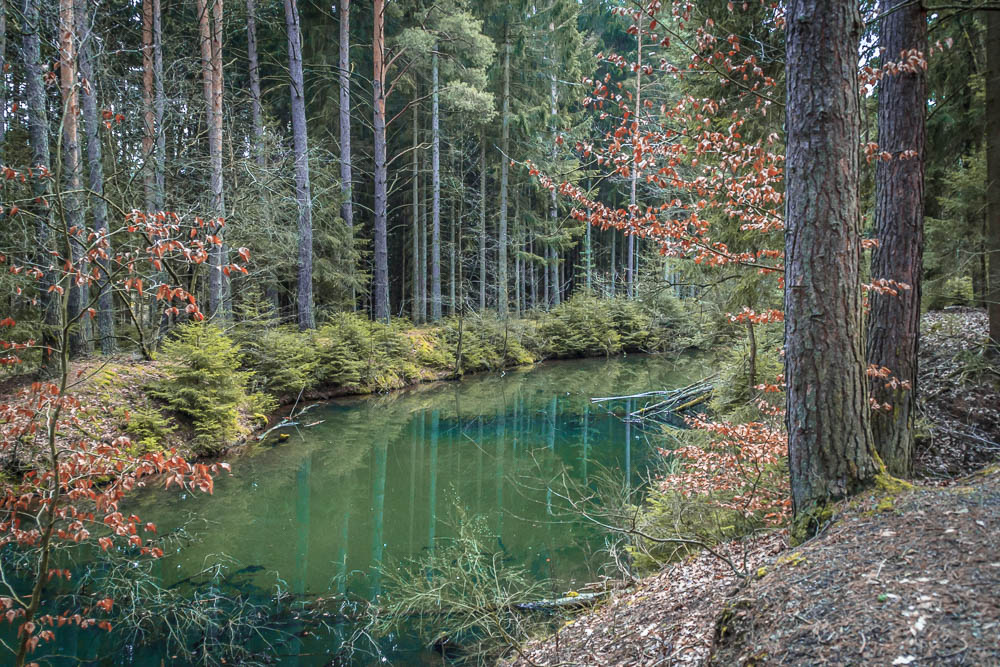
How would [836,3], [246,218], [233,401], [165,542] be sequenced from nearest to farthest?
[836,3]
[165,542]
[233,401]
[246,218]

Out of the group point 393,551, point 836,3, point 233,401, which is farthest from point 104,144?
point 836,3

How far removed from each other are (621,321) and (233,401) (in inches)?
654

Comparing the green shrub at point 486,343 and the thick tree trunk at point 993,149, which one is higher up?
the thick tree trunk at point 993,149

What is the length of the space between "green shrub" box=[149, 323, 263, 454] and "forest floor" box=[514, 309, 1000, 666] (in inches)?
283

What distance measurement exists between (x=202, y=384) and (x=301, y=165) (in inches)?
263

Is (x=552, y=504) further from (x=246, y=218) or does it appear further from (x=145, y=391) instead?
(x=246, y=218)

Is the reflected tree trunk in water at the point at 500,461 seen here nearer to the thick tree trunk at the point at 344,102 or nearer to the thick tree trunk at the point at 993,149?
the thick tree trunk at the point at 993,149

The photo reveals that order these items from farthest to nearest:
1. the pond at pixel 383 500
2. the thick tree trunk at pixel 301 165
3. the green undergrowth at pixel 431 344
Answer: the thick tree trunk at pixel 301 165, the green undergrowth at pixel 431 344, the pond at pixel 383 500

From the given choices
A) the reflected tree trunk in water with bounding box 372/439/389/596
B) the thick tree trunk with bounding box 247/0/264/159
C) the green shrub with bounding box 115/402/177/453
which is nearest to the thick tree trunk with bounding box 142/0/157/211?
the thick tree trunk with bounding box 247/0/264/159

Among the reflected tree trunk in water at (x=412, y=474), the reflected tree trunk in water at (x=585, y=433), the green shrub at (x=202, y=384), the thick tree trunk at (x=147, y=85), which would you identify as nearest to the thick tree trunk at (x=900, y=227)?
the reflected tree trunk in water at (x=585, y=433)

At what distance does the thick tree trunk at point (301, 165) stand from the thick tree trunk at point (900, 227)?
12.0 metres

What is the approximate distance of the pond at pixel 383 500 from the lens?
5.30 metres

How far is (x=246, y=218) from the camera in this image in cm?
1164

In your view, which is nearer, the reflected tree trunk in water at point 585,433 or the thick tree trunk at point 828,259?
the thick tree trunk at point 828,259
